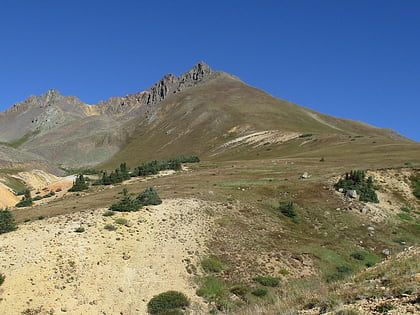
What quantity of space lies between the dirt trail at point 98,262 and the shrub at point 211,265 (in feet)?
2.01

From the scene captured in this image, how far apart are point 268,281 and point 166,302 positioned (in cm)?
550

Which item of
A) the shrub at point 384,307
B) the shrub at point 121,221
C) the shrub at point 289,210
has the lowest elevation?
the shrub at point 384,307

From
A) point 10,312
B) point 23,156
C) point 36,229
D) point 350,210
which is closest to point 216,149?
point 23,156

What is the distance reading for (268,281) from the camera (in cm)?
1698

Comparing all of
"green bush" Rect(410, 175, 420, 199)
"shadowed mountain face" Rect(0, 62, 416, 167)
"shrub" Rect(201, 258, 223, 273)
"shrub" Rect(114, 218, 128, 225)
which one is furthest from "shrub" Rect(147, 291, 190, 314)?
"shadowed mountain face" Rect(0, 62, 416, 167)

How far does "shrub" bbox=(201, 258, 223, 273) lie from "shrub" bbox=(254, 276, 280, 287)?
6.87 feet

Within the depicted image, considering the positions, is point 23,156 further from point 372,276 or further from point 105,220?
point 372,276

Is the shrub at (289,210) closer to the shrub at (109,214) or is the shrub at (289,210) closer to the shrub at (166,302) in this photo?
the shrub at (109,214)

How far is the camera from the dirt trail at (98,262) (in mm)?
14430

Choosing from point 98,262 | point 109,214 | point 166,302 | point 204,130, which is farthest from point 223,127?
point 166,302

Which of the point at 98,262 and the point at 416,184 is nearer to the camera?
the point at 98,262

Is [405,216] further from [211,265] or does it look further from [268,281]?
[211,265]

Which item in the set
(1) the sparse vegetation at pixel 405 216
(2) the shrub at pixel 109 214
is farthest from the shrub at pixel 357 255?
(2) the shrub at pixel 109 214

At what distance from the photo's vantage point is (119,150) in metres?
163
